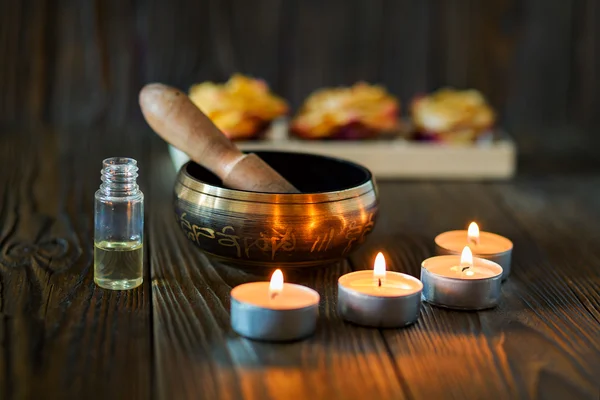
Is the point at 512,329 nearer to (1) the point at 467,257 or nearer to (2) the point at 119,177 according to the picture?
(1) the point at 467,257

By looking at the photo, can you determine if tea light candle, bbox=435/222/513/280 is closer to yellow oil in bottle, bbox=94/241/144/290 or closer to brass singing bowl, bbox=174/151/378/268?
brass singing bowl, bbox=174/151/378/268

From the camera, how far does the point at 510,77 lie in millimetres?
2279

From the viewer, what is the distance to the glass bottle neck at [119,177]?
1012 millimetres

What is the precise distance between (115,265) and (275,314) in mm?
232

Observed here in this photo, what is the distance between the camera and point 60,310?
955 millimetres

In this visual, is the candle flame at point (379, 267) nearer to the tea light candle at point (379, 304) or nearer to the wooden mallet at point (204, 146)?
the tea light candle at point (379, 304)

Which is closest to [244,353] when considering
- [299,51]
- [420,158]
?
[420,158]

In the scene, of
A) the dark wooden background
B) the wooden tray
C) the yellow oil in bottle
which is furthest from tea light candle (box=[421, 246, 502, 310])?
the dark wooden background

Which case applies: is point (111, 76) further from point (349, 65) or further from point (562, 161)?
point (562, 161)

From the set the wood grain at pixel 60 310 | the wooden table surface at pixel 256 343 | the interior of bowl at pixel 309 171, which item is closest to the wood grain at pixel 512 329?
the wooden table surface at pixel 256 343

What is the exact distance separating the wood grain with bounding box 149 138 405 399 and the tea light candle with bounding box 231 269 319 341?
0.01 m

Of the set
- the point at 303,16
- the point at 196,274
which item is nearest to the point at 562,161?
the point at 303,16

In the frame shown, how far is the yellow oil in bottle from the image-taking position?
1.03 meters

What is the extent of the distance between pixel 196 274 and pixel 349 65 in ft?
4.00
